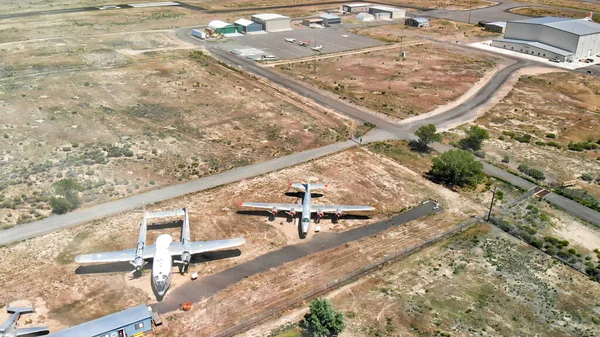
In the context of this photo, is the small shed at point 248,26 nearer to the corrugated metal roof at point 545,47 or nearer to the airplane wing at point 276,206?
the corrugated metal roof at point 545,47

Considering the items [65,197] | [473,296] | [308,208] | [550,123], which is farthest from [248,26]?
[473,296]

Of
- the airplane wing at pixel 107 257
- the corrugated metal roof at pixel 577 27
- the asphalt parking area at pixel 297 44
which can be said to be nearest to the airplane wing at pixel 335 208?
the airplane wing at pixel 107 257

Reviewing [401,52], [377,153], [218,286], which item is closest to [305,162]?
[377,153]

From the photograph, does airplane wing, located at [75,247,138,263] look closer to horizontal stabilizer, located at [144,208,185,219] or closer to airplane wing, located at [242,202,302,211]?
horizontal stabilizer, located at [144,208,185,219]

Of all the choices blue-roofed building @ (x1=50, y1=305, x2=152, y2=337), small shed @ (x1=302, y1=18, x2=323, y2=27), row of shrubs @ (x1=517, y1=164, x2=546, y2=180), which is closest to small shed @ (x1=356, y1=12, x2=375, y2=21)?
small shed @ (x1=302, y1=18, x2=323, y2=27)

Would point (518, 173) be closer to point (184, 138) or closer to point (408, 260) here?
point (408, 260)
